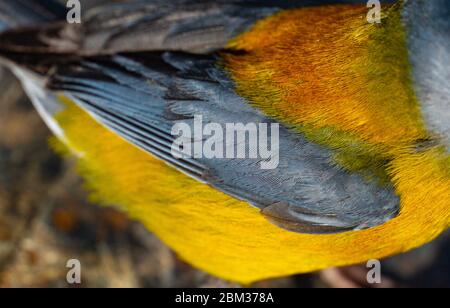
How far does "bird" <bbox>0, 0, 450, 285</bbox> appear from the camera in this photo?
122 inches

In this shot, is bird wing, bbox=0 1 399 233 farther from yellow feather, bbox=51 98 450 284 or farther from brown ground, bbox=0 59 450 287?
brown ground, bbox=0 59 450 287

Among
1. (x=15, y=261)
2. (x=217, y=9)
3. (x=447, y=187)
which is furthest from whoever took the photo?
(x=15, y=261)

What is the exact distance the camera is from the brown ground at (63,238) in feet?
14.5

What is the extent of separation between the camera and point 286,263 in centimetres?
340

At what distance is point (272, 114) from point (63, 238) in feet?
6.55

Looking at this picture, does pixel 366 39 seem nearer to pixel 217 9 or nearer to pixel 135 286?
pixel 217 9

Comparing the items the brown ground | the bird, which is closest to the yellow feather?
the bird

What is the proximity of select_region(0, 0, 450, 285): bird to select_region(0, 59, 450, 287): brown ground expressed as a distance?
81cm

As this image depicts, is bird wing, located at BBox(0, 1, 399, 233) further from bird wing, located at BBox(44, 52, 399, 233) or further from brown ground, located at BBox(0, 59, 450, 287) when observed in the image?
brown ground, located at BBox(0, 59, 450, 287)

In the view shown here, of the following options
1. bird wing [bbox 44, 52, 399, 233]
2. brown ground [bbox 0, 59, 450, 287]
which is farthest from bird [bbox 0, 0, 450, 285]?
brown ground [bbox 0, 59, 450, 287]

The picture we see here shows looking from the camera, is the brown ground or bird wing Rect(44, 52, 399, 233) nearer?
bird wing Rect(44, 52, 399, 233)

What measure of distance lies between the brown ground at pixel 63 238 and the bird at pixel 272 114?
810mm
